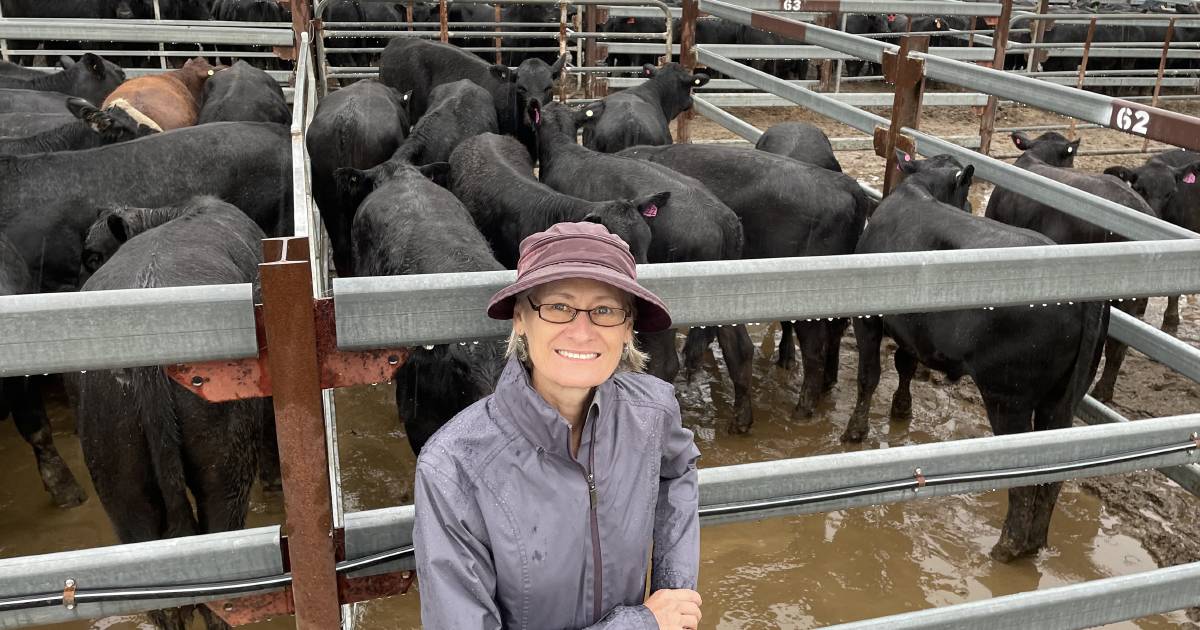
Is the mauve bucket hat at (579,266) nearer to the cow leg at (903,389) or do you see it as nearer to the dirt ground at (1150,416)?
the dirt ground at (1150,416)

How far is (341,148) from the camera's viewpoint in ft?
19.6

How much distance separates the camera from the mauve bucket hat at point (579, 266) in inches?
59.1

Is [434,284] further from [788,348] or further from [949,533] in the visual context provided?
[788,348]

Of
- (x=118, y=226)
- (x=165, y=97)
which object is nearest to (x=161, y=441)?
(x=118, y=226)

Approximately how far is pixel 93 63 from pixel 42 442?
4.74 meters

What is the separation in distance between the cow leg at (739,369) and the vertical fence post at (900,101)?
4.01 feet

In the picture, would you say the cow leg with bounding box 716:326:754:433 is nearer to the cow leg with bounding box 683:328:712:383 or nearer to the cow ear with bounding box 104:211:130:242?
the cow leg with bounding box 683:328:712:383

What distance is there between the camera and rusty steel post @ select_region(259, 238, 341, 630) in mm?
1444

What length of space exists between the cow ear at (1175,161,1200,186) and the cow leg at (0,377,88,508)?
711 centimetres

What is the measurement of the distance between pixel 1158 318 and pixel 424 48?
6.46m

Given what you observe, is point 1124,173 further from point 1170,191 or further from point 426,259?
point 426,259

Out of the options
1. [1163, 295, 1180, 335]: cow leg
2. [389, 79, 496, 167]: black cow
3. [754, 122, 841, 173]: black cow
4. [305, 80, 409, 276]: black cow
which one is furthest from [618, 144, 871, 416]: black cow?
[1163, 295, 1180, 335]: cow leg

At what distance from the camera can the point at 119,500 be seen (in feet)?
9.62

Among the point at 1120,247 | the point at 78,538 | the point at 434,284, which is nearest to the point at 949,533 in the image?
the point at 1120,247
